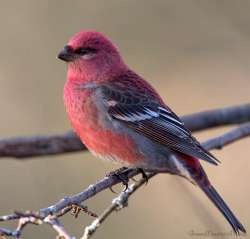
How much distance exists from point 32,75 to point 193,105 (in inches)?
92.7

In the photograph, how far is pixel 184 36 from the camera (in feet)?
32.9

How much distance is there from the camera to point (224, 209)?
5.13m

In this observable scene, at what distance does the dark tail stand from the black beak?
1658mm

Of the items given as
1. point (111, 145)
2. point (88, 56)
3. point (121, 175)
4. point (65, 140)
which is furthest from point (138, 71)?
point (121, 175)

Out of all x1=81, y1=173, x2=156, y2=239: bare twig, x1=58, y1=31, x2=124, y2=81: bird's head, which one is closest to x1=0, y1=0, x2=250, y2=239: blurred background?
x1=58, y1=31, x2=124, y2=81: bird's head

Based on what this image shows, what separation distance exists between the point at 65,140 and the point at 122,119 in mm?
659

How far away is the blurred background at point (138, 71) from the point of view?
8.29m

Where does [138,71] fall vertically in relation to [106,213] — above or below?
below

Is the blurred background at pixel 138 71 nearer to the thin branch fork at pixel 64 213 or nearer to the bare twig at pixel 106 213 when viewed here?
the thin branch fork at pixel 64 213

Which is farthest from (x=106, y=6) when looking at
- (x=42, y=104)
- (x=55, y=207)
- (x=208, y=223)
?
(x=55, y=207)

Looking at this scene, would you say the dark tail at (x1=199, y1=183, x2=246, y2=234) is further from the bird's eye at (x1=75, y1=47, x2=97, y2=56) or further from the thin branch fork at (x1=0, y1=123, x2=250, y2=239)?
the bird's eye at (x1=75, y1=47, x2=97, y2=56)

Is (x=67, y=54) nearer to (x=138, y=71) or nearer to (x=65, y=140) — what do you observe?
(x=65, y=140)

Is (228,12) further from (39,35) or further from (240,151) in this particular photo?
(39,35)

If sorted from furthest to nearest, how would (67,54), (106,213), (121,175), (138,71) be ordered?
(138,71), (67,54), (121,175), (106,213)
